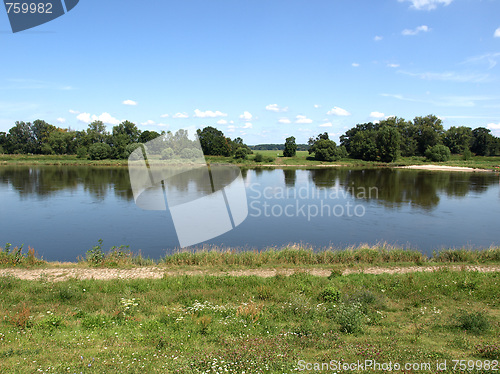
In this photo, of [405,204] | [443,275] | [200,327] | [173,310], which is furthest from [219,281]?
[405,204]

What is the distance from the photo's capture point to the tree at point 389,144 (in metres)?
87.4

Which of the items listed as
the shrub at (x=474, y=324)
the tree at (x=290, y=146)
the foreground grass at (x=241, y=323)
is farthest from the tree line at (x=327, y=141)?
the shrub at (x=474, y=324)

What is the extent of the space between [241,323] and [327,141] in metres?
91.1

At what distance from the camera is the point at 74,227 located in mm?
21828

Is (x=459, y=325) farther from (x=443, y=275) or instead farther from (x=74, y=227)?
(x=74, y=227)

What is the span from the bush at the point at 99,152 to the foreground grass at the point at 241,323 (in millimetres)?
79705

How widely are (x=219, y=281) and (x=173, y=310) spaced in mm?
2598

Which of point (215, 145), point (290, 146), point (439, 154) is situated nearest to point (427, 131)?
point (439, 154)

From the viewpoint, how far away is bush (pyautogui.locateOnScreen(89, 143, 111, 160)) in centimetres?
8262

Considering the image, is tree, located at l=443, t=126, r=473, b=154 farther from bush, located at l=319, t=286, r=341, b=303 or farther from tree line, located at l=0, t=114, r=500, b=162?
bush, located at l=319, t=286, r=341, b=303

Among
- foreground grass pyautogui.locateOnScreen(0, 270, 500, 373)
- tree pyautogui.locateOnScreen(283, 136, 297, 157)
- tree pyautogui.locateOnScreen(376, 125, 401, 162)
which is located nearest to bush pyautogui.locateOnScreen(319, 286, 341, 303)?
foreground grass pyautogui.locateOnScreen(0, 270, 500, 373)

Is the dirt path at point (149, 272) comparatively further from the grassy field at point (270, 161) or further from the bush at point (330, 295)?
Answer: the grassy field at point (270, 161)

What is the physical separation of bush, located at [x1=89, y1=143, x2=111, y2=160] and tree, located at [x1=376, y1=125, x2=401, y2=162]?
7008cm

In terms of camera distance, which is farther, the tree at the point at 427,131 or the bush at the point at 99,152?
the tree at the point at 427,131
